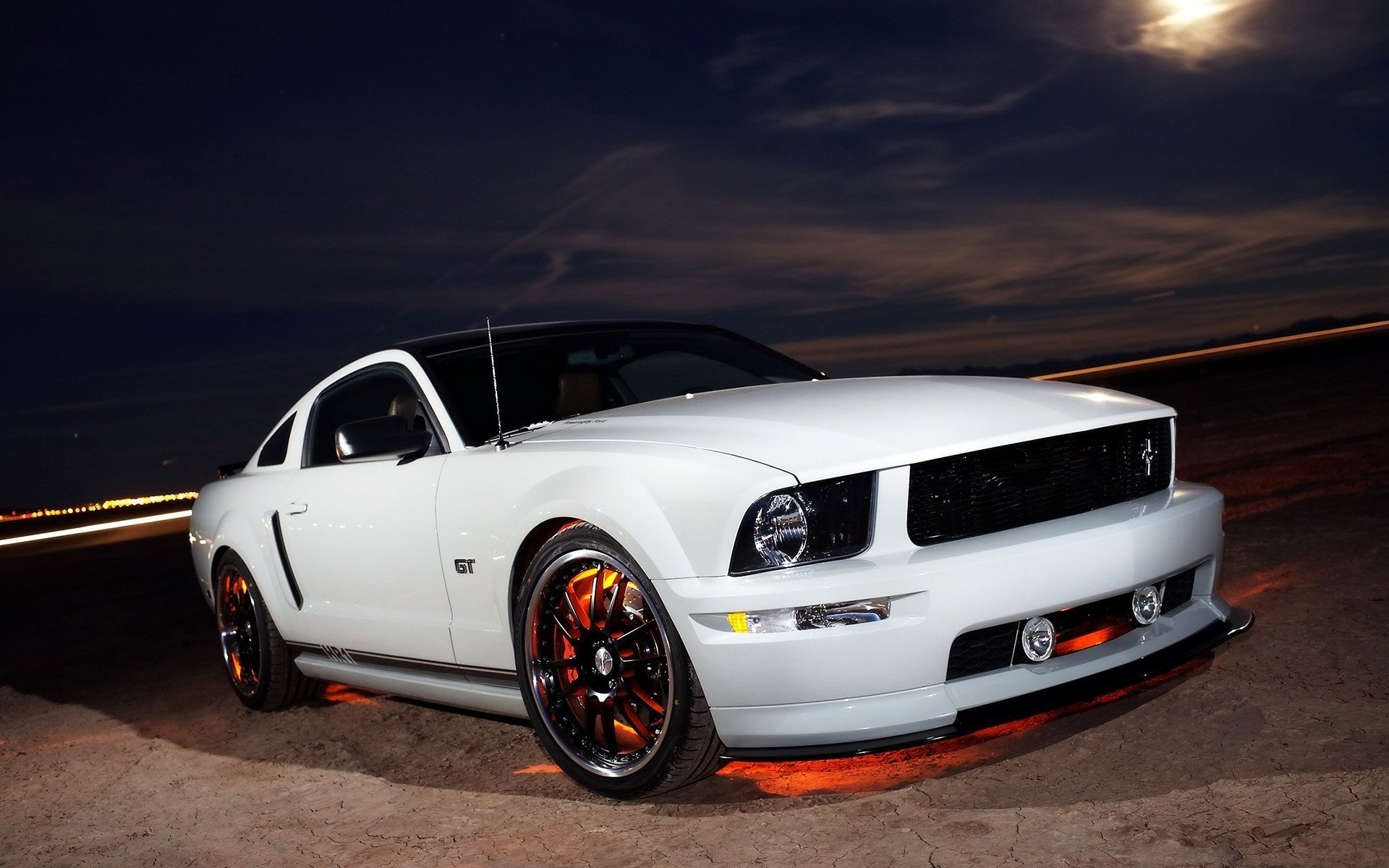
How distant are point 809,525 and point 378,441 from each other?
1.77 m

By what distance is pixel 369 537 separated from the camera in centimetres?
455

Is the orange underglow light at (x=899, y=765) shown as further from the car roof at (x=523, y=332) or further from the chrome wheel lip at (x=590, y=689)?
the car roof at (x=523, y=332)

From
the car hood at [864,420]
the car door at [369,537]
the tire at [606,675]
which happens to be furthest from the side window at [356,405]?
the tire at [606,675]

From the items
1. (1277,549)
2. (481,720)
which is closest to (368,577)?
(481,720)

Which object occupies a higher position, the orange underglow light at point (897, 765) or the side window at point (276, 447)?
the side window at point (276, 447)

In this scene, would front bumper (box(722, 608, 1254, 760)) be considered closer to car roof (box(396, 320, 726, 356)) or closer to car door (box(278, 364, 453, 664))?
car door (box(278, 364, 453, 664))

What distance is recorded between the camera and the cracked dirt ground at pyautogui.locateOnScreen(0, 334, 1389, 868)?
116 inches

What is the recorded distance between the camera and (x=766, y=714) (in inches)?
126

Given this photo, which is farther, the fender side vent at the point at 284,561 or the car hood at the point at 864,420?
the fender side vent at the point at 284,561

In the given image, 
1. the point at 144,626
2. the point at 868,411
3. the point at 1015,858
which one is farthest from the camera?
the point at 144,626

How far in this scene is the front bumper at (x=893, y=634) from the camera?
309cm

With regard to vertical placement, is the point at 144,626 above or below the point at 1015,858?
below

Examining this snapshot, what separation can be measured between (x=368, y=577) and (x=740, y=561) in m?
1.90

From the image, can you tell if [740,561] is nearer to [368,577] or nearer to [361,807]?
[361,807]
